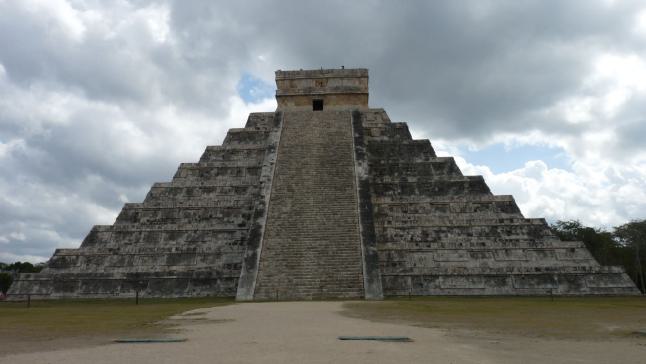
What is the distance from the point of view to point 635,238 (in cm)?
2906

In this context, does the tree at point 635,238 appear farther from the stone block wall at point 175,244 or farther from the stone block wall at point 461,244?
the stone block wall at point 175,244

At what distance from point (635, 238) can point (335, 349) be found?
31.2m

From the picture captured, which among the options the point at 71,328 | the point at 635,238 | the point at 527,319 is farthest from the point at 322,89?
the point at 635,238

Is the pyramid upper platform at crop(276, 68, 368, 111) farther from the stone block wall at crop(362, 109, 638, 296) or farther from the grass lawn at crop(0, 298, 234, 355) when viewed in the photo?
the grass lawn at crop(0, 298, 234, 355)

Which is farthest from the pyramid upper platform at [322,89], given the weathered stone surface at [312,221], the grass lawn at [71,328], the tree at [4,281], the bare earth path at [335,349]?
the tree at [4,281]

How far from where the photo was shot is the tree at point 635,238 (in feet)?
94.5

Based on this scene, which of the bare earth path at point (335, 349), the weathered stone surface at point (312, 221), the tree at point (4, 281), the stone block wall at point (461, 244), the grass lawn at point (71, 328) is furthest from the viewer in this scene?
the tree at point (4, 281)

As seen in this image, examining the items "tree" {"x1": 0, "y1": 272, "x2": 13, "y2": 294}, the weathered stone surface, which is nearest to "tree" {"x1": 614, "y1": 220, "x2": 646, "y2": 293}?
the weathered stone surface

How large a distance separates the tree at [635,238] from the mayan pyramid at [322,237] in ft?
59.1

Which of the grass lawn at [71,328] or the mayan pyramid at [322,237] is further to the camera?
the mayan pyramid at [322,237]

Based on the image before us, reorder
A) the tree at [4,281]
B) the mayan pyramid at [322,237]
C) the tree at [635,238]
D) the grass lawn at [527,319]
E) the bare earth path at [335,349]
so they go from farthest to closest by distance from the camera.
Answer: the tree at [4,281], the tree at [635,238], the mayan pyramid at [322,237], the grass lawn at [527,319], the bare earth path at [335,349]

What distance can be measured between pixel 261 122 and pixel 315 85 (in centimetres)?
364

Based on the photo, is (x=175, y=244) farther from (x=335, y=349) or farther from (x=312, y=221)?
(x=335, y=349)

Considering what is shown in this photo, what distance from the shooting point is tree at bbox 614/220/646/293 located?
28.8 meters
